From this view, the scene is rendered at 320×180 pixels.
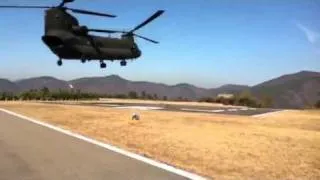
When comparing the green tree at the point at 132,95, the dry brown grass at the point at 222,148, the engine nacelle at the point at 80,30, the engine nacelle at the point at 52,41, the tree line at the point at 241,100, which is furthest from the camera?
the green tree at the point at 132,95

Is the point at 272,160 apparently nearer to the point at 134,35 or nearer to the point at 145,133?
the point at 145,133

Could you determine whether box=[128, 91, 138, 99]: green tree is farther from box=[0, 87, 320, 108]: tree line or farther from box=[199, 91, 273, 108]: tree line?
box=[199, 91, 273, 108]: tree line

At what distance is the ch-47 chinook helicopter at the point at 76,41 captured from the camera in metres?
50.0

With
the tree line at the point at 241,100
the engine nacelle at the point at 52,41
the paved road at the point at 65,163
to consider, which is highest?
the engine nacelle at the point at 52,41

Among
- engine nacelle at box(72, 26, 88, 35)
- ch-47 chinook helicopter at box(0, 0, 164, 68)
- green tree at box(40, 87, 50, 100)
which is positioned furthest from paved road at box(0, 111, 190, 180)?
green tree at box(40, 87, 50, 100)

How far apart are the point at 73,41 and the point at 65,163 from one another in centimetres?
4035

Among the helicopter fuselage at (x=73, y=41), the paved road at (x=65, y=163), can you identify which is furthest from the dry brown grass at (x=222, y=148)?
the helicopter fuselage at (x=73, y=41)

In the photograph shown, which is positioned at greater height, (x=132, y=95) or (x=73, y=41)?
(x=73, y=41)

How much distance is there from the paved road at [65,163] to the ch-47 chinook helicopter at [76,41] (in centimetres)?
3244

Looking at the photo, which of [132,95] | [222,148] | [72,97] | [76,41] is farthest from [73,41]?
[132,95]

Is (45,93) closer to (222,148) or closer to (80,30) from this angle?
(80,30)

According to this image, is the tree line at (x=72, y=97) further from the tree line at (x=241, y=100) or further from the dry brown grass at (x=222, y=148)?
the dry brown grass at (x=222, y=148)

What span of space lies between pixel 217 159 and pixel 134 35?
4643 cm

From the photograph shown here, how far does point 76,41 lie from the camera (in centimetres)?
5106
